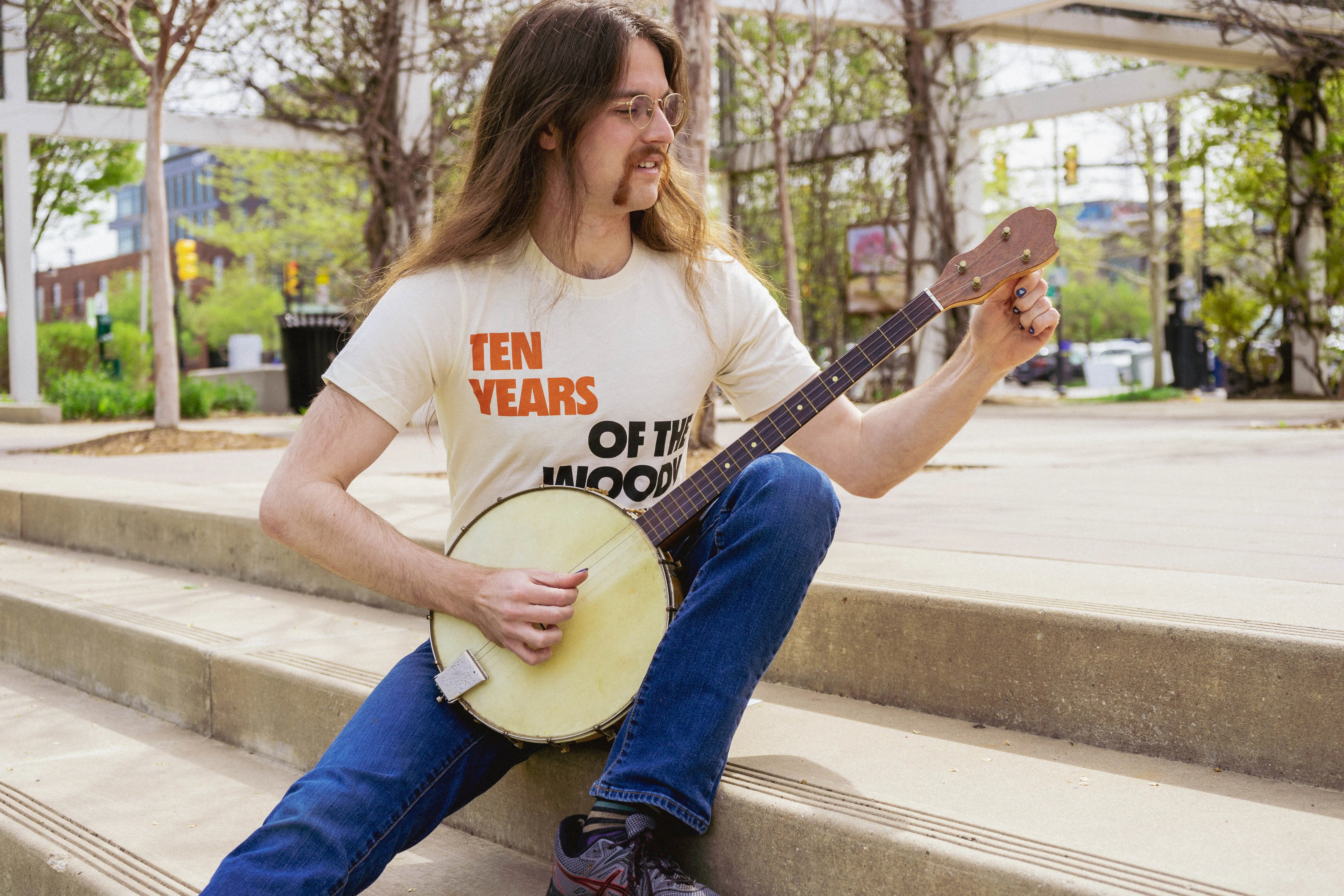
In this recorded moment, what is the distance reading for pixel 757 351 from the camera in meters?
2.42

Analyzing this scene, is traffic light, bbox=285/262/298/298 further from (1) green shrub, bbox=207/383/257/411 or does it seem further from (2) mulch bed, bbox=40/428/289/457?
(2) mulch bed, bbox=40/428/289/457

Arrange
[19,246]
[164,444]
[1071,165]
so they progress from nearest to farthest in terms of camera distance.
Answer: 1. [164,444]
2. [19,246]
3. [1071,165]

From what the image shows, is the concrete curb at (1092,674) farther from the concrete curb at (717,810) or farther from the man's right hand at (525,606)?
the man's right hand at (525,606)

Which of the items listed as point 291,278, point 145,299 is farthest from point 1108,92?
point 145,299

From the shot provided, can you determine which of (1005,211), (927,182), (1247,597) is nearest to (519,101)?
(1247,597)

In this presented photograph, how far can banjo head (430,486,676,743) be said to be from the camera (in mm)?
2018

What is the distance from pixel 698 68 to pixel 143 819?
5068mm

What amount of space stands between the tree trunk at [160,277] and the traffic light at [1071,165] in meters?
16.0

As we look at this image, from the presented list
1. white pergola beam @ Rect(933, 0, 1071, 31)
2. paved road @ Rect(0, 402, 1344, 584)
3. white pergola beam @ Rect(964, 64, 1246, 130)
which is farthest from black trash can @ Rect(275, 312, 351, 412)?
white pergola beam @ Rect(964, 64, 1246, 130)

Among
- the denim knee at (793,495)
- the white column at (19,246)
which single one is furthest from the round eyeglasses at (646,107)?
the white column at (19,246)

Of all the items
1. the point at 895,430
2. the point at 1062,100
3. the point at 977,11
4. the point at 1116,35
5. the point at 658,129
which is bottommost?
the point at 895,430

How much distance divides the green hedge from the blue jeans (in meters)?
12.8

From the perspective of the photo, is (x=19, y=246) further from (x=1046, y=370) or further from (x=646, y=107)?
(x=1046, y=370)

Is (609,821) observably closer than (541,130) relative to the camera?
Yes
